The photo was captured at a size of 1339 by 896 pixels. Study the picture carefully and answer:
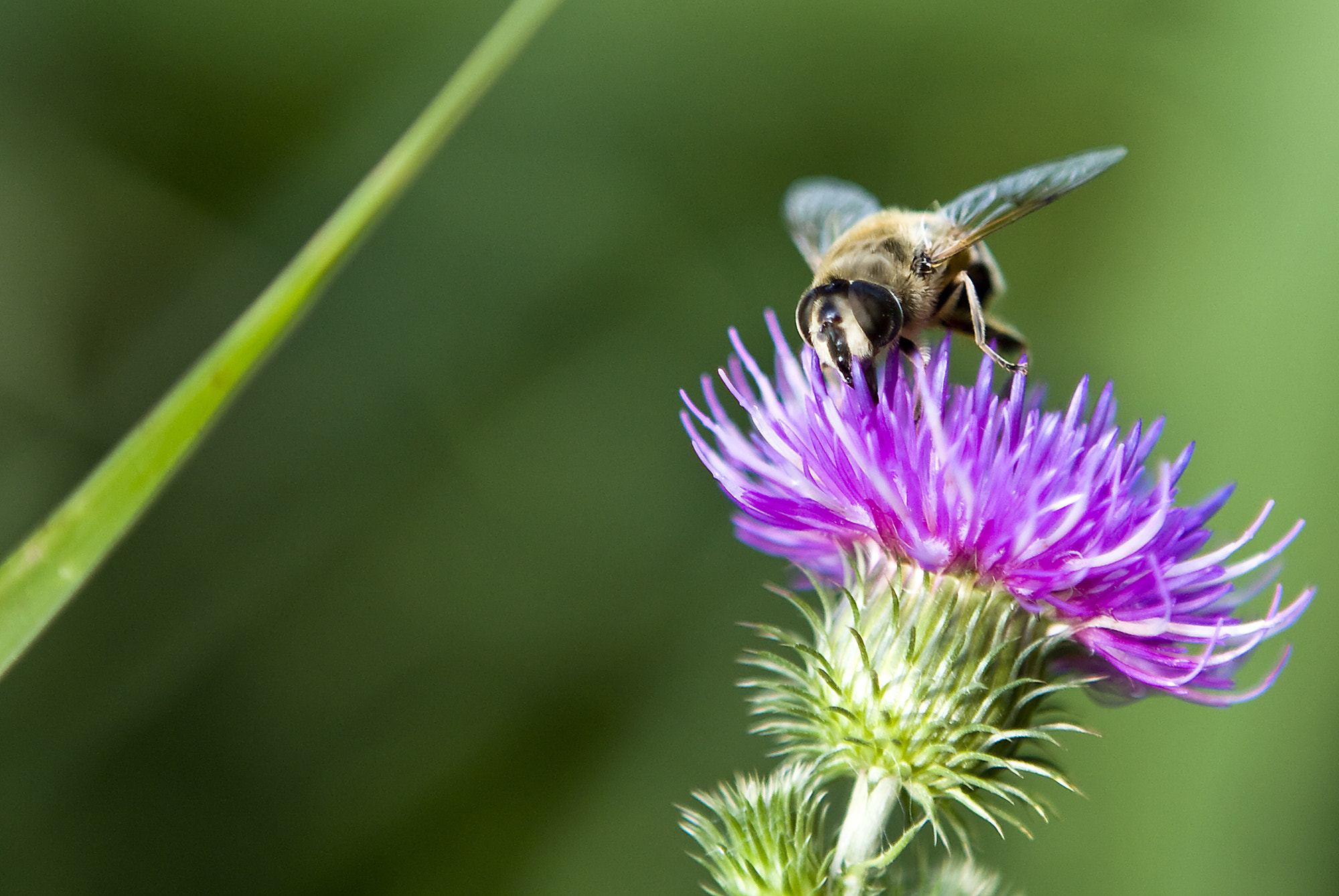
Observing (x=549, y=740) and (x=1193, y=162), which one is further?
(x=1193, y=162)

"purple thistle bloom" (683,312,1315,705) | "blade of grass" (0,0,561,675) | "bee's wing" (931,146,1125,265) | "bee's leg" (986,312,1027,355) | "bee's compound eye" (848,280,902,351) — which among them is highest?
"bee's wing" (931,146,1125,265)

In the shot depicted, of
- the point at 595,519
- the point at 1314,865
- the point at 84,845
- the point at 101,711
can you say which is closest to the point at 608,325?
the point at 595,519

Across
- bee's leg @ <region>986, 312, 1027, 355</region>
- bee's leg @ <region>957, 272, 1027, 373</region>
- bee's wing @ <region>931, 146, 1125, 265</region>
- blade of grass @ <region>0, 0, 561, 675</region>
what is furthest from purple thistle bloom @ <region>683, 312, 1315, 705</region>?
blade of grass @ <region>0, 0, 561, 675</region>

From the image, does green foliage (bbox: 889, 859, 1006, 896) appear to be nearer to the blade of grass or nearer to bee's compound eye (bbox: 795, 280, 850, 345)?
bee's compound eye (bbox: 795, 280, 850, 345)

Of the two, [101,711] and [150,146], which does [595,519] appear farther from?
[150,146]

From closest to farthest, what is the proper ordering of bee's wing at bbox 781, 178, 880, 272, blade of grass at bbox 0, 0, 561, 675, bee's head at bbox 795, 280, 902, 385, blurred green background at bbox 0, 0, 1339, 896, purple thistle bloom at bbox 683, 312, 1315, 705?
blade of grass at bbox 0, 0, 561, 675 < purple thistle bloom at bbox 683, 312, 1315, 705 < bee's head at bbox 795, 280, 902, 385 < bee's wing at bbox 781, 178, 880, 272 < blurred green background at bbox 0, 0, 1339, 896

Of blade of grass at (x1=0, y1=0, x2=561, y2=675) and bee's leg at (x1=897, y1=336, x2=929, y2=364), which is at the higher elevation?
bee's leg at (x1=897, y1=336, x2=929, y2=364)

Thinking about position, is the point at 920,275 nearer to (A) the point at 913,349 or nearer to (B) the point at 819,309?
(A) the point at 913,349

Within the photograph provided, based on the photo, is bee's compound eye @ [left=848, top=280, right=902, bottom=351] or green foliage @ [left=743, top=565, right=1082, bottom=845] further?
bee's compound eye @ [left=848, top=280, right=902, bottom=351]

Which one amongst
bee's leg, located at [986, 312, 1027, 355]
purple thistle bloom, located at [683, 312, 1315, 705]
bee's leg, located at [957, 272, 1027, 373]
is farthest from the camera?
bee's leg, located at [986, 312, 1027, 355]
